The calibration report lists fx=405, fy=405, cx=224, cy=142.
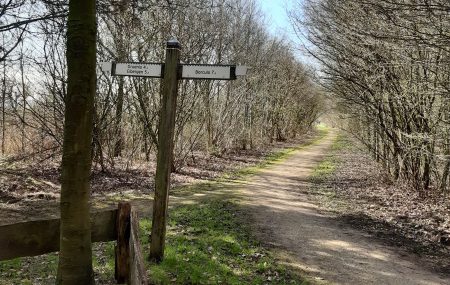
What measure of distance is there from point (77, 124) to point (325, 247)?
5.02 metres

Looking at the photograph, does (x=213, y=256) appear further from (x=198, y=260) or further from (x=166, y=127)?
(x=166, y=127)

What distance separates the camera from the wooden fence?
377cm

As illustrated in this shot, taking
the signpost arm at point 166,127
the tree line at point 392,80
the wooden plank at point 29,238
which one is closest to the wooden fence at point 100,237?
the wooden plank at point 29,238

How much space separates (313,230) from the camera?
796cm

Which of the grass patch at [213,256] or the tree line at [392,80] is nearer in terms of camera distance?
the grass patch at [213,256]

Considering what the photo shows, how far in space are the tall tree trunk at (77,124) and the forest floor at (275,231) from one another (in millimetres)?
1493

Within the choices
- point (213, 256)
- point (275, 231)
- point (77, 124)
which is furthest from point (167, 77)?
point (275, 231)

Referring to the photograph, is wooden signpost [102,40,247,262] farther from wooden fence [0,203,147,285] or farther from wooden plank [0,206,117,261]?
wooden plank [0,206,117,261]

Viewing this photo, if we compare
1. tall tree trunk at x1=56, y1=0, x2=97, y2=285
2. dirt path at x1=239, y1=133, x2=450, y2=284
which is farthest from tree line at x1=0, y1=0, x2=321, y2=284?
dirt path at x1=239, y1=133, x2=450, y2=284

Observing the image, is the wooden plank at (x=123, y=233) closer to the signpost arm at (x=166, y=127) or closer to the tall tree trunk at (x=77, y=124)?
the tall tree trunk at (x=77, y=124)

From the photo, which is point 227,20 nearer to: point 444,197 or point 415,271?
point 444,197

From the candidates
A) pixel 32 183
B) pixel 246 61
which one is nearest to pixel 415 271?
pixel 32 183

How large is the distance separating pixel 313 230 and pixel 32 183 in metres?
7.19

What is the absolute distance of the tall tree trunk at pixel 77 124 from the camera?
11.2ft
